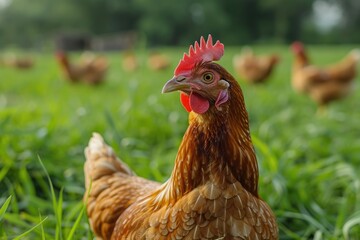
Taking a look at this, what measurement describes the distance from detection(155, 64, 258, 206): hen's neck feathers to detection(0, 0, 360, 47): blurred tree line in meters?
31.4

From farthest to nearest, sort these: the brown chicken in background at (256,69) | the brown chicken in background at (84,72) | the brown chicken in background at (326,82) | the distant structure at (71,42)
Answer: the distant structure at (71,42)
the brown chicken in background at (256,69)
the brown chicken in background at (84,72)
the brown chicken in background at (326,82)

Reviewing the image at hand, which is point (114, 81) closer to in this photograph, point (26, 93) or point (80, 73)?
point (80, 73)

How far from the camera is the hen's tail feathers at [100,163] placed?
1950 mm

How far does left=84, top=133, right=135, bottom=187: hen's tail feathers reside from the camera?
1950 mm

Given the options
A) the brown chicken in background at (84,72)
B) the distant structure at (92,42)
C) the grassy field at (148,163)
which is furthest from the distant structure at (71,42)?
the grassy field at (148,163)

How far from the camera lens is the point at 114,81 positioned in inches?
331

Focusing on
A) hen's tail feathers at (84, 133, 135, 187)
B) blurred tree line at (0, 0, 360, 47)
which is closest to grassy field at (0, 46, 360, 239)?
hen's tail feathers at (84, 133, 135, 187)

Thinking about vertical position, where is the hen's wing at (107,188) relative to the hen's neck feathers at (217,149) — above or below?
below

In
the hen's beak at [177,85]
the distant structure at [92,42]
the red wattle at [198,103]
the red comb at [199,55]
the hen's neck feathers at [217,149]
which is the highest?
the distant structure at [92,42]

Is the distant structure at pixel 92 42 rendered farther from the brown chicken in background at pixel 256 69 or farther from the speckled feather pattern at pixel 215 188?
the speckled feather pattern at pixel 215 188

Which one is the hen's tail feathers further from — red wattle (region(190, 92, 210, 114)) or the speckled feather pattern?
red wattle (region(190, 92, 210, 114))

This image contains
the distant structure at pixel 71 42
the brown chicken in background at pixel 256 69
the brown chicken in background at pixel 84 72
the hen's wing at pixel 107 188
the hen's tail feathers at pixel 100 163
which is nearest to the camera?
the hen's wing at pixel 107 188

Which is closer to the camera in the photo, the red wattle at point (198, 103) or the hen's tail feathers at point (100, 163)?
the red wattle at point (198, 103)

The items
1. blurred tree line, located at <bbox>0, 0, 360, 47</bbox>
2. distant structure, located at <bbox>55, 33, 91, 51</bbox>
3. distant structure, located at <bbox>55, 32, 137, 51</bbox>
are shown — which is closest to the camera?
distant structure, located at <bbox>55, 32, 137, 51</bbox>
